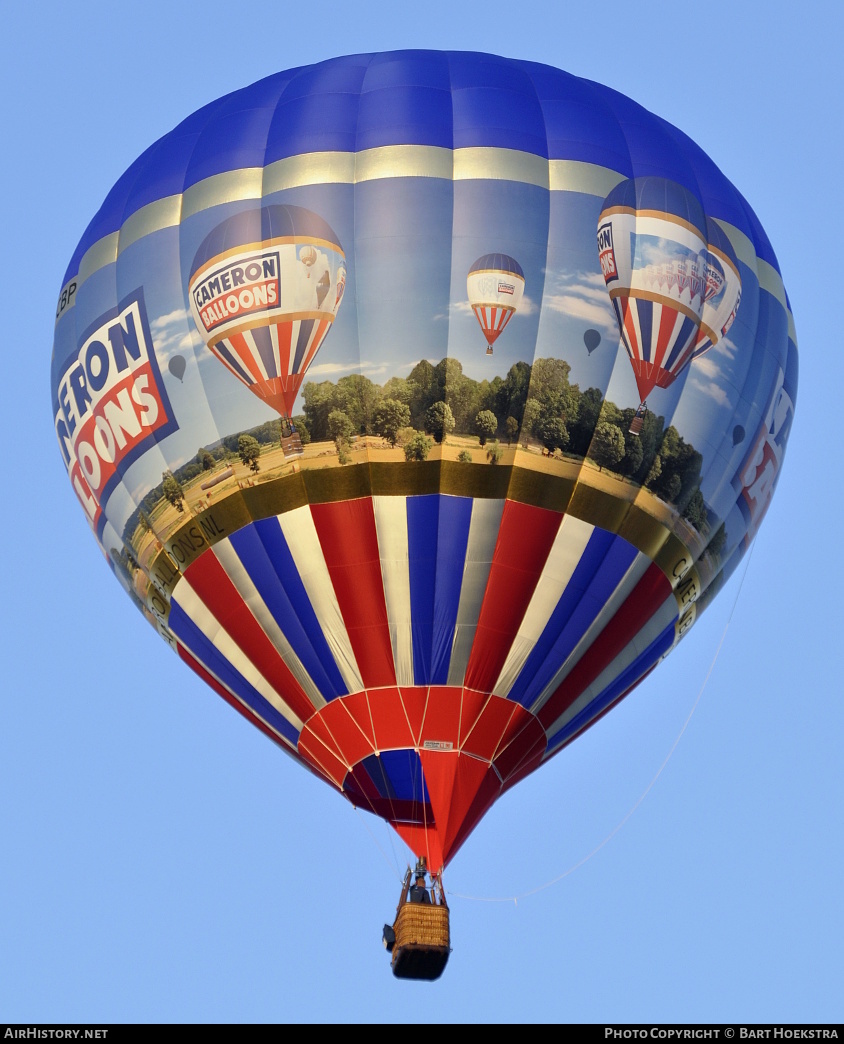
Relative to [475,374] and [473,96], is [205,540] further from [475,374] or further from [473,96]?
[473,96]

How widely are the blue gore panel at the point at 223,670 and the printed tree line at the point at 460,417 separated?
1.45 meters

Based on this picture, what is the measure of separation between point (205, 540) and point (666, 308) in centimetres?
427

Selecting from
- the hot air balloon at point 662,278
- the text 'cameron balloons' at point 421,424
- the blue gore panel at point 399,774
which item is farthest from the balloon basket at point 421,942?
the hot air balloon at point 662,278

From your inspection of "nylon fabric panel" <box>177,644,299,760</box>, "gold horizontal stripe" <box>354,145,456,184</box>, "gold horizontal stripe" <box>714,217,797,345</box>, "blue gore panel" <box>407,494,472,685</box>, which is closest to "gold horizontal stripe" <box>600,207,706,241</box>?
"gold horizontal stripe" <box>714,217,797,345</box>

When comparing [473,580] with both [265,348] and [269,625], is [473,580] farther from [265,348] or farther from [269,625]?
[265,348]

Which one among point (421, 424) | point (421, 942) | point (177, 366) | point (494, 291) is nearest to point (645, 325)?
point (494, 291)

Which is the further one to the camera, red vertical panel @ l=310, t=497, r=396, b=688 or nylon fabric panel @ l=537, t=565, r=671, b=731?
nylon fabric panel @ l=537, t=565, r=671, b=731

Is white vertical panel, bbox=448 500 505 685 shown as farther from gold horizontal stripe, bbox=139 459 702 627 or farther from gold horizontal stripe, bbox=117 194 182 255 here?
gold horizontal stripe, bbox=117 194 182 255

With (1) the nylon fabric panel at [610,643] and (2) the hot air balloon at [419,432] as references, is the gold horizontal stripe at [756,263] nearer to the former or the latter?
(2) the hot air balloon at [419,432]

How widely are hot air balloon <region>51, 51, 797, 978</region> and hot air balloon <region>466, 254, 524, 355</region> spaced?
20mm

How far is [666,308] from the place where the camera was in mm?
19234

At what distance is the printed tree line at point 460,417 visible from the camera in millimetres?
18469

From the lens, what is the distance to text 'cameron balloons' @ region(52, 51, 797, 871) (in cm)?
1861

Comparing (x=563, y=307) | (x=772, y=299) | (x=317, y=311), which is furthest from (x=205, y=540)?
(x=772, y=299)
